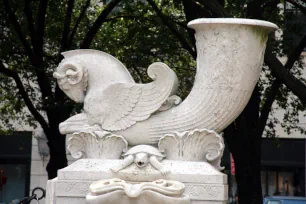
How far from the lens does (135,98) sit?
9.64m

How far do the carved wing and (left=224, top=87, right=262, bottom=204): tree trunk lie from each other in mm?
9253

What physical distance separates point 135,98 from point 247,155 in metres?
9.41

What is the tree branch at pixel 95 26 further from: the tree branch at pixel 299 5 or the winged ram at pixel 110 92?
the winged ram at pixel 110 92

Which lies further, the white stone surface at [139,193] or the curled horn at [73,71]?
the curled horn at [73,71]

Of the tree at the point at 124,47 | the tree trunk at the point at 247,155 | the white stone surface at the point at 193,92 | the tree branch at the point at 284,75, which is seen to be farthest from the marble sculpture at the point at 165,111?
the tree trunk at the point at 247,155

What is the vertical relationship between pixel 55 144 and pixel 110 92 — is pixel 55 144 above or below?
below

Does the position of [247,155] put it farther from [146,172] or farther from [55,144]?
[146,172]

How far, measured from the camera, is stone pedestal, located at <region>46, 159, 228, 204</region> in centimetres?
906

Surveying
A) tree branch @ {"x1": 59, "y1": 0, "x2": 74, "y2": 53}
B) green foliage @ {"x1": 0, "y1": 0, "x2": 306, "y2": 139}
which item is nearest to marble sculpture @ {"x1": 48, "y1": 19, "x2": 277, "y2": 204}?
green foliage @ {"x1": 0, "y1": 0, "x2": 306, "y2": 139}

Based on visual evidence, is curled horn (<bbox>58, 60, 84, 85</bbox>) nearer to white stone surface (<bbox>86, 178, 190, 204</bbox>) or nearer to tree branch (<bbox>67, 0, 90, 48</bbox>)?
white stone surface (<bbox>86, 178, 190, 204</bbox>)

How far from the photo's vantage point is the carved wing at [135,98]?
9.59m

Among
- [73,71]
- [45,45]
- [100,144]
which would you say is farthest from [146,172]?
[45,45]

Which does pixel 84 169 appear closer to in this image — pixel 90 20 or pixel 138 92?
pixel 138 92

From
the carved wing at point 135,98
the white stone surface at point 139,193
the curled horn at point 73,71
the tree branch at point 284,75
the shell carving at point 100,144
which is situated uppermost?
the tree branch at point 284,75
